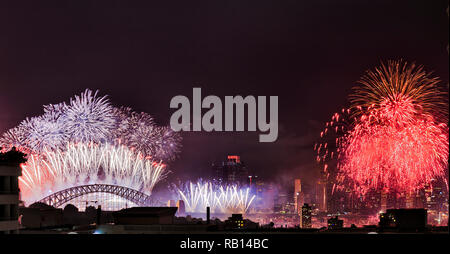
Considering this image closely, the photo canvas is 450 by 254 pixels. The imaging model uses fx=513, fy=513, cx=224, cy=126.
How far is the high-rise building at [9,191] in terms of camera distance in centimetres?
5878

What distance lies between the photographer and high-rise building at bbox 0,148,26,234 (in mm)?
58781

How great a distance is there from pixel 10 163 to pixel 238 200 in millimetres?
114775

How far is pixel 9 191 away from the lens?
59.5m

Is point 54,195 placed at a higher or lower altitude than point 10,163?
lower
